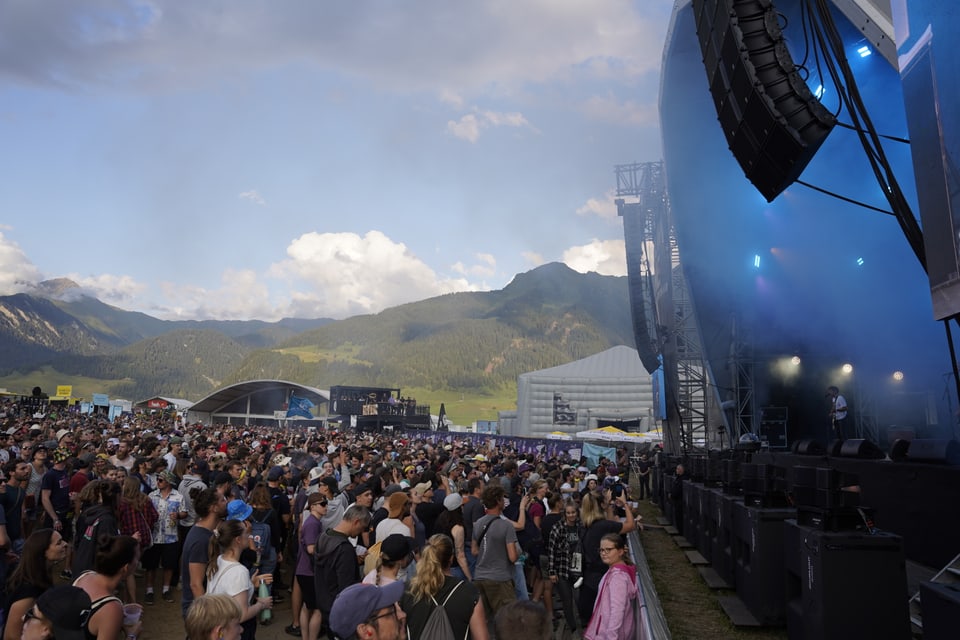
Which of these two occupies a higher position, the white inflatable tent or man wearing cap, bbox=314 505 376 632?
the white inflatable tent

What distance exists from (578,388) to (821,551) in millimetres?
54946

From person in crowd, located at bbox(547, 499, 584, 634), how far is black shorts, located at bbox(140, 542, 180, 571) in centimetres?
515

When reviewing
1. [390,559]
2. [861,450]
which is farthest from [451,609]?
[861,450]

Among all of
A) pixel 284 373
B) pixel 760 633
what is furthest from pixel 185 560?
pixel 284 373

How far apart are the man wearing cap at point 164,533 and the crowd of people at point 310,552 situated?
20 mm

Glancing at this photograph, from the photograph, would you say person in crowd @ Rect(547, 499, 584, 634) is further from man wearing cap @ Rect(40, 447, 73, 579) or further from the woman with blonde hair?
man wearing cap @ Rect(40, 447, 73, 579)

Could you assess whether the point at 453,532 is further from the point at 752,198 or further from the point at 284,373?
the point at 284,373

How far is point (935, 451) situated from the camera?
8.13 m

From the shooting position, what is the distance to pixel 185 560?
5207 mm

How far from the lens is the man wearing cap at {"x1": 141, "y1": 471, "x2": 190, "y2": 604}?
8359 millimetres

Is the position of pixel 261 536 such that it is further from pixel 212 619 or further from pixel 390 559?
pixel 212 619

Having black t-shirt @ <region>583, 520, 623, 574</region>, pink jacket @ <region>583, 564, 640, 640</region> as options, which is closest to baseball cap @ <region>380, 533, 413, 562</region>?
pink jacket @ <region>583, 564, 640, 640</region>

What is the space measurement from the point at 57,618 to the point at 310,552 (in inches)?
117

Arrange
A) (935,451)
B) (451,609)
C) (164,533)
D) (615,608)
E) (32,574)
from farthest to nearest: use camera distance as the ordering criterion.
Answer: (164,533) → (935,451) → (615,608) → (32,574) → (451,609)
